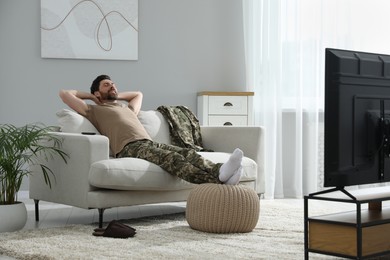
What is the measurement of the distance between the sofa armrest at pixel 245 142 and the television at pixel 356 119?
7.52 feet

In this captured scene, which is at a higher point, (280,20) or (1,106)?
(280,20)

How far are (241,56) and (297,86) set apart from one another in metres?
0.62

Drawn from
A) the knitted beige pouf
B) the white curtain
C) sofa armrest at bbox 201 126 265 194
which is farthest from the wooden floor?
the white curtain

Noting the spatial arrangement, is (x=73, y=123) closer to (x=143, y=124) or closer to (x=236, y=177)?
(x=143, y=124)

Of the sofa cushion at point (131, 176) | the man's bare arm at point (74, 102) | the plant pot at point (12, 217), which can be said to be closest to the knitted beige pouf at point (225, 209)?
the sofa cushion at point (131, 176)

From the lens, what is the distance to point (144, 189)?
14.4 ft

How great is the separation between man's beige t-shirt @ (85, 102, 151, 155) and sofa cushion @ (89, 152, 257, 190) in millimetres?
405

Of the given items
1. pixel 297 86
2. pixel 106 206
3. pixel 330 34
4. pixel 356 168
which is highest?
pixel 330 34

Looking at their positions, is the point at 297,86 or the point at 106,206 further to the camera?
the point at 297,86

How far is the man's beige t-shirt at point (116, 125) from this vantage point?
480 cm

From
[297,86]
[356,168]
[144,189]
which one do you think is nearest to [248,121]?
[297,86]

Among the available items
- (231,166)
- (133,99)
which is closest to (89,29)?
(133,99)

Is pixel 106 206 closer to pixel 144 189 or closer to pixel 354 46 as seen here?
pixel 144 189

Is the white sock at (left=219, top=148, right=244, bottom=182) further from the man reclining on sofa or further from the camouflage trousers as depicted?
the camouflage trousers
